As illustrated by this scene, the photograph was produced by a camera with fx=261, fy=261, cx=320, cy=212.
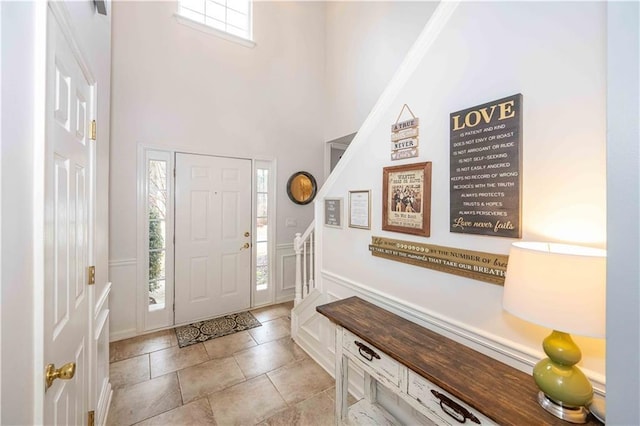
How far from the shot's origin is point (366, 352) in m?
1.40

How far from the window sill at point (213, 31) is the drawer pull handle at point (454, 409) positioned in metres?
4.06

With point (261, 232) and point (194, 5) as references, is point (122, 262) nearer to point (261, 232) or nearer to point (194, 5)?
point (261, 232)

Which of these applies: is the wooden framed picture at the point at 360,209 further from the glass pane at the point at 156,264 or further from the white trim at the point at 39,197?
the glass pane at the point at 156,264

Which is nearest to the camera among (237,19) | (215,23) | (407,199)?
(407,199)

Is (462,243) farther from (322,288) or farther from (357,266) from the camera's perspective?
(322,288)

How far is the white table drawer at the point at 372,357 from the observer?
4.10 feet

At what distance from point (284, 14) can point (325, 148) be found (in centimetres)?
196

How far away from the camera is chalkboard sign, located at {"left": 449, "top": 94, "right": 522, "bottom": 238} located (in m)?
1.11

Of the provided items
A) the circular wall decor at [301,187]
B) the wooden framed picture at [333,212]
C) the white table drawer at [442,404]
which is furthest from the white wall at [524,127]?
the circular wall decor at [301,187]

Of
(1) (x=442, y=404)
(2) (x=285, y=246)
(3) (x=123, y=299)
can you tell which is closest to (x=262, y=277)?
(2) (x=285, y=246)

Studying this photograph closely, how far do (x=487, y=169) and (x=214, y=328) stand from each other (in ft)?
10.1

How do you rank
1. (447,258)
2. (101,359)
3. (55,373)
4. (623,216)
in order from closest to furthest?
(623,216) < (55,373) < (447,258) < (101,359)

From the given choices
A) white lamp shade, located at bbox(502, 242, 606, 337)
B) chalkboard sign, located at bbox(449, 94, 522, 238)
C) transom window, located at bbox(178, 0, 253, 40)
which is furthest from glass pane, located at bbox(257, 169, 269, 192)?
white lamp shade, located at bbox(502, 242, 606, 337)

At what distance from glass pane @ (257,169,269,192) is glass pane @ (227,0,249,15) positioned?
2161mm
